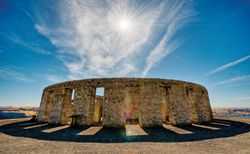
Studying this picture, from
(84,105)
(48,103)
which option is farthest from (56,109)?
(84,105)

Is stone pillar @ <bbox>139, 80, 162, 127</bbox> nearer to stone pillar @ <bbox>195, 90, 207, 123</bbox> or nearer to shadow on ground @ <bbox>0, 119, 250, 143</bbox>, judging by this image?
shadow on ground @ <bbox>0, 119, 250, 143</bbox>

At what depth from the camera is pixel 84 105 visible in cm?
1355

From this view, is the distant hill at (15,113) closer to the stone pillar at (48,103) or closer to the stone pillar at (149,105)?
the stone pillar at (48,103)

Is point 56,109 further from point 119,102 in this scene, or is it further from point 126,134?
point 126,134

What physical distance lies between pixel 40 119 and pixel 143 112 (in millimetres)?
14064

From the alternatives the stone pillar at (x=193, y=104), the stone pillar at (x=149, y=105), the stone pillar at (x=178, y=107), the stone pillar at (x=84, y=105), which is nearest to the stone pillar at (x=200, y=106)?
the stone pillar at (x=193, y=104)

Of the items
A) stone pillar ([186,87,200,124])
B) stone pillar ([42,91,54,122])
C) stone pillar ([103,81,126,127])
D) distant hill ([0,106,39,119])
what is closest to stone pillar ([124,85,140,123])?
stone pillar ([103,81,126,127])

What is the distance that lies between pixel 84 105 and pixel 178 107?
10.2 meters

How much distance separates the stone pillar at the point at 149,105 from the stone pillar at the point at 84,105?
5.20 metres

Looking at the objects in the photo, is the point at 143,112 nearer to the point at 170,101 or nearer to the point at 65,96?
the point at 170,101

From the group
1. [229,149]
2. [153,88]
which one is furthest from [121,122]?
[229,149]

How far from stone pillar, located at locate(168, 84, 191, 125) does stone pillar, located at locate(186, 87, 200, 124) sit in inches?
103

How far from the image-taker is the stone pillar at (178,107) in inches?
533

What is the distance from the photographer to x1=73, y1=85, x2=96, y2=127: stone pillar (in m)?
13.1
